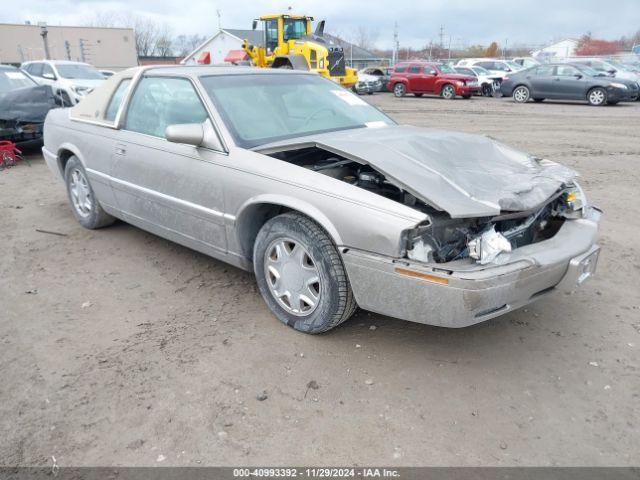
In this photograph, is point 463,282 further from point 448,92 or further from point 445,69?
point 445,69

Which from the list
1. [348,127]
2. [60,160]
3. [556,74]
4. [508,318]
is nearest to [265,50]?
[556,74]

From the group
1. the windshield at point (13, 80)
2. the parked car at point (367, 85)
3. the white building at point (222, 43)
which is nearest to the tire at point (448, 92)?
the parked car at point (367, 85)

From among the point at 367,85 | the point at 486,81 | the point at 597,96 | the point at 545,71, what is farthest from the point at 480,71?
the point at 597,96

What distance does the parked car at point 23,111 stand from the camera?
8.52 metres

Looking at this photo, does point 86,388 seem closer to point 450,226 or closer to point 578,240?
point 450,226

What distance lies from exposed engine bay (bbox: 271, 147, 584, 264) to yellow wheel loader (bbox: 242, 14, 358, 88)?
1488 cm

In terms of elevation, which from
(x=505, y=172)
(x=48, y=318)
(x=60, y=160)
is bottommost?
(x=48, y=318)

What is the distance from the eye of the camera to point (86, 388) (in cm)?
278

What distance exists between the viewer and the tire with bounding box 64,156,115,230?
4.99m

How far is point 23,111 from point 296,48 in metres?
11.5

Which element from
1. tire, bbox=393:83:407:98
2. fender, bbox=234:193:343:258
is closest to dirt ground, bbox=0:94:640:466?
fender, bbox=234:193:343:258

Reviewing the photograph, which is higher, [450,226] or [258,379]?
[450,226]

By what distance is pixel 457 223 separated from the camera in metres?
2.90

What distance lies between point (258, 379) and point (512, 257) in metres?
1.53
